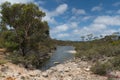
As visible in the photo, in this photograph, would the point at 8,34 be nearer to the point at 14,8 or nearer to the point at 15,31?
the point at 15,31

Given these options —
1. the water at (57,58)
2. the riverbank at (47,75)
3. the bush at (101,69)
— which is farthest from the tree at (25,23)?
the bush at (101,69)

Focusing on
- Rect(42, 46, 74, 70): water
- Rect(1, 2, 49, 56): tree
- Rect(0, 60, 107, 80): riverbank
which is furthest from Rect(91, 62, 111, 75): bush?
Rect(1, 2, 49, 56): tree

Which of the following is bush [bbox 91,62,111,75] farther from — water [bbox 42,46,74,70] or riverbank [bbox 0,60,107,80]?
water [bbox 42,46,74,70]

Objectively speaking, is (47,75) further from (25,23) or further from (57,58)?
(57,58)

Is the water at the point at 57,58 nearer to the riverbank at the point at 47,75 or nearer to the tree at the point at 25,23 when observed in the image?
the tree at the point at 25,23

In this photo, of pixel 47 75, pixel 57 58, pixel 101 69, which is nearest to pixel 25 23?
pixel 47 75

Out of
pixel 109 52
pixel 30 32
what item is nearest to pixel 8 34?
pixel 30 32

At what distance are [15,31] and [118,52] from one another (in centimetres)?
1386

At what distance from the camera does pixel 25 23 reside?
3156 centimetres

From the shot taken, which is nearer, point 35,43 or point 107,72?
point 107,72

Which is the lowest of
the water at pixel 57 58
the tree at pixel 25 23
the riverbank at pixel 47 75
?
the water at pixel 57 58

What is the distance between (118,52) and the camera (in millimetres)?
31172

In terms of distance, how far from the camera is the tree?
3025cm

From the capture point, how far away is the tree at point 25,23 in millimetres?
30250
